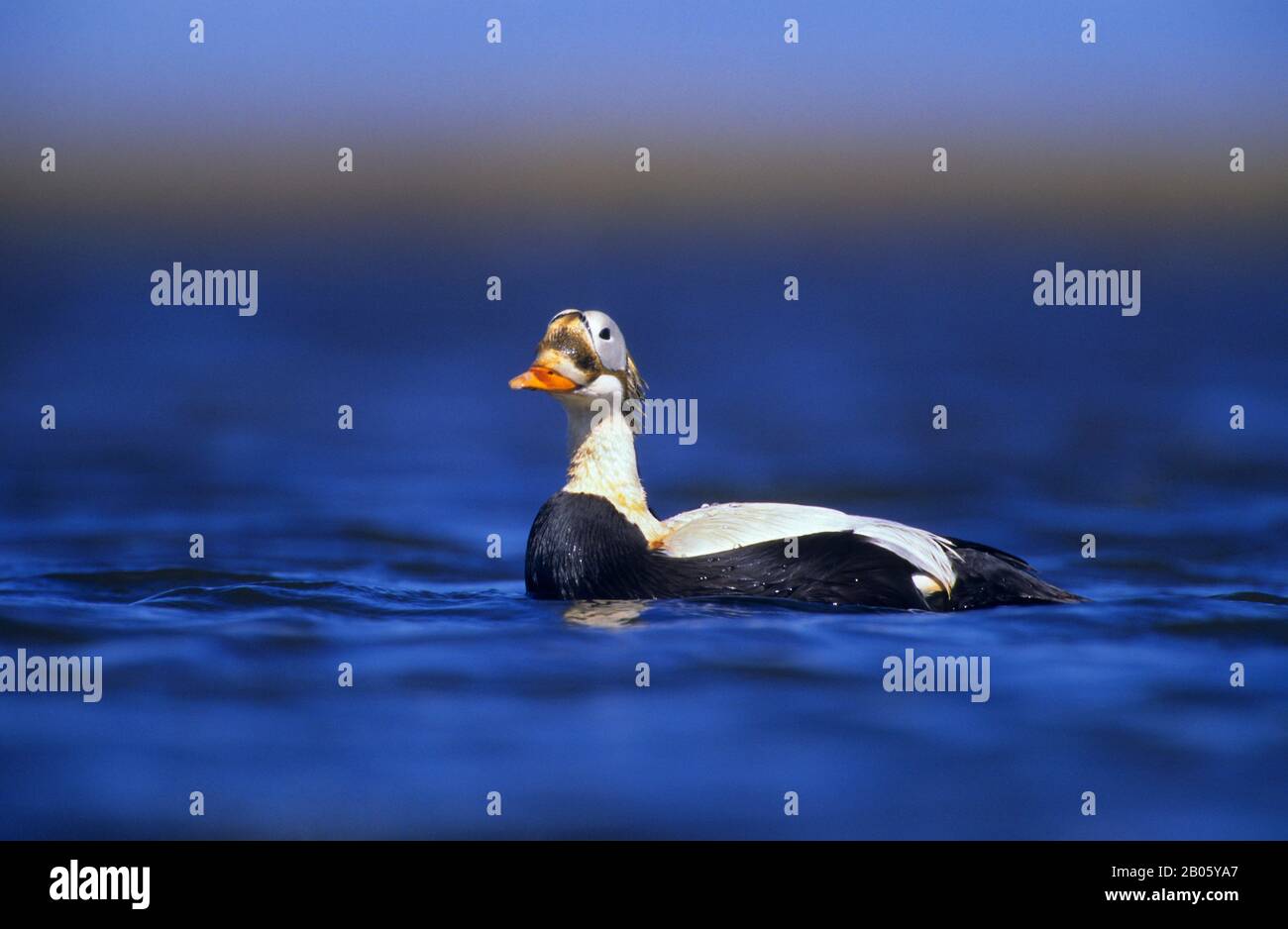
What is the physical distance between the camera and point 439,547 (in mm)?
13641

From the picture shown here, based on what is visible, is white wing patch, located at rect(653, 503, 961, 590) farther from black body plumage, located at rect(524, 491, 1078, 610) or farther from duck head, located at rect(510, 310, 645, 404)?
duck head, located at rect(510, 310, 645, 404)

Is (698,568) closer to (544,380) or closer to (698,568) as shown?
(698,568)

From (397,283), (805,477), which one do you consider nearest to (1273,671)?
(805,477)

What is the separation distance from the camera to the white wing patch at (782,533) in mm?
10797

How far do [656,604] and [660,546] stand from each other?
418mm

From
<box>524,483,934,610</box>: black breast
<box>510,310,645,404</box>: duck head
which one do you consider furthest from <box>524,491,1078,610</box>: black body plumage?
<box>510,310,645,404</box>: duck head

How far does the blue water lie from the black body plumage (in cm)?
15

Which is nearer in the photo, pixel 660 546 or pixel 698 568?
pixel 698 568

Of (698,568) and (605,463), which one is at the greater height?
(605,463)

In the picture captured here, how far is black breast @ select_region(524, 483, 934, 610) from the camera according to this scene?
34.9ft

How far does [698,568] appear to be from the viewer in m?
10.7

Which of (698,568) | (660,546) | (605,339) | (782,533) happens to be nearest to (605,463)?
(660,546)

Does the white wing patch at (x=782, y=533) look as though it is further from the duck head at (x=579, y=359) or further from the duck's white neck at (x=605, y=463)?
the duck head at (x=579, y=359)

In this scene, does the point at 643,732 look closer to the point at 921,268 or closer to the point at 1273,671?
the point at 1273,671
